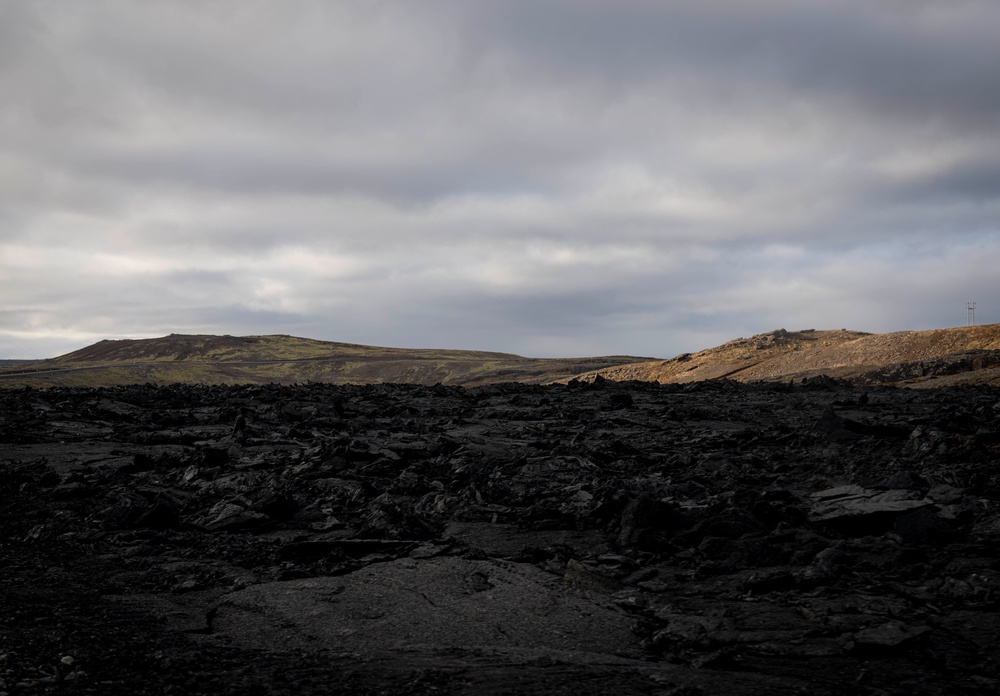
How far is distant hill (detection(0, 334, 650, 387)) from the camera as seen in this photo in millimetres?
72000

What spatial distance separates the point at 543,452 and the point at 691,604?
703cm

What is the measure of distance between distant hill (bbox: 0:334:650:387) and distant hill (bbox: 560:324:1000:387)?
70.0 feet

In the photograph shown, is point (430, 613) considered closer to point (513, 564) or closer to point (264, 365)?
point (513, 564)

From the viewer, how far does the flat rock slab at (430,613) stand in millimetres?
5453

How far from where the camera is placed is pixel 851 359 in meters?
37.3

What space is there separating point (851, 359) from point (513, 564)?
34.8 m

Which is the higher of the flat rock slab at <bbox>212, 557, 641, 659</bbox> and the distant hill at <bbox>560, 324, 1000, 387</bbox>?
the distant hill at <bbox>560, 324, 1000, 387</bbox>

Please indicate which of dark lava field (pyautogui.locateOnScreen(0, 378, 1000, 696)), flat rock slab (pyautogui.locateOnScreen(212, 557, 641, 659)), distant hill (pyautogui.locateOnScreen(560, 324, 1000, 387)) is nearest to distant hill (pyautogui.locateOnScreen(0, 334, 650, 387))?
distant hill (pyautogui.locateOnScreen(560, 324, 1000, 387))

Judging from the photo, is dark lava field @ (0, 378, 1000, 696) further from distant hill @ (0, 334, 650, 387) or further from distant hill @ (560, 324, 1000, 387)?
distant hill @ (0, 334, 650, 387)

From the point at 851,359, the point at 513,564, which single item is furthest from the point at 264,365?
the point at 513,564

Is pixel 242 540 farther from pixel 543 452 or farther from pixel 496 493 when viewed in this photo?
pixel 543 452

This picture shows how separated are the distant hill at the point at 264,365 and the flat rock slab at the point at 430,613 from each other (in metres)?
55.6

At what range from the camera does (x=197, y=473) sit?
1189 centimetres

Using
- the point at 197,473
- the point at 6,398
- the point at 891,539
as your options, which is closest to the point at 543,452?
the point at 197,473
